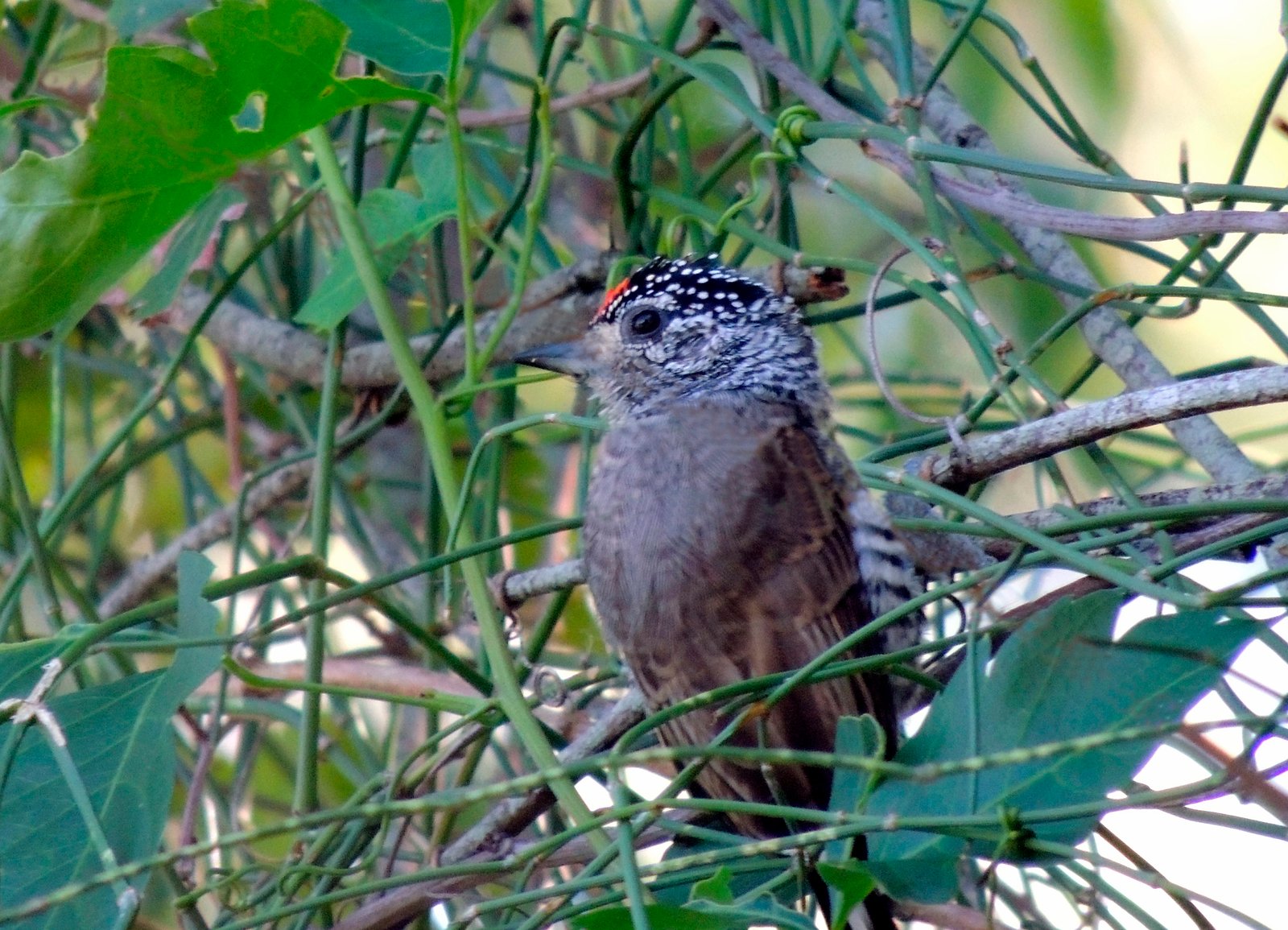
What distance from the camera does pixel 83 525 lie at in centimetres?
325

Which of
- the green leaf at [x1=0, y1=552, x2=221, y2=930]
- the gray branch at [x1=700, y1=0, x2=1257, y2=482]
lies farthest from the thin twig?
the gray branch at [x1=700, y1=0, x2=1257, y2=482]

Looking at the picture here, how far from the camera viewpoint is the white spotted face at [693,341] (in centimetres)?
226

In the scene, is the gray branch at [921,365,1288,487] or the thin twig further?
the thin twig

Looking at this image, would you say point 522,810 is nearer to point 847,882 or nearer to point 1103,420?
point 847,882

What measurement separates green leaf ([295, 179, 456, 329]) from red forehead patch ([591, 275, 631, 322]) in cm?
31

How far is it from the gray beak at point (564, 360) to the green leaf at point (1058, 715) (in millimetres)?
973

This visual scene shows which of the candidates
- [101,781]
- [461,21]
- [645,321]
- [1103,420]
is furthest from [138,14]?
[1103,420]

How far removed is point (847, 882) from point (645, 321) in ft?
3.74

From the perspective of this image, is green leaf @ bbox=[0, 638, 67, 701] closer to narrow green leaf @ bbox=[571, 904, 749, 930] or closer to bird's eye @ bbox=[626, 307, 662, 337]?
narrow green leaf @ bbox=[571, 904, 749, 930]

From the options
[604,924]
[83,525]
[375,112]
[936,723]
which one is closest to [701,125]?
[375,112]

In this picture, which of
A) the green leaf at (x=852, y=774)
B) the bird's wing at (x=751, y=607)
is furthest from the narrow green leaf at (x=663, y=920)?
the bird's wing at (x=751, y=607)

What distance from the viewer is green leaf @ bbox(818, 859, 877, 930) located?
4.28ft

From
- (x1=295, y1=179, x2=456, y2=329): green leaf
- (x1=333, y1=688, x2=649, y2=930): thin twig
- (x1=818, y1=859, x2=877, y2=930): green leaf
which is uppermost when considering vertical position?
(x1=295, y1=179, x2=456, y2=329): green leaf

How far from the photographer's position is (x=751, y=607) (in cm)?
190
